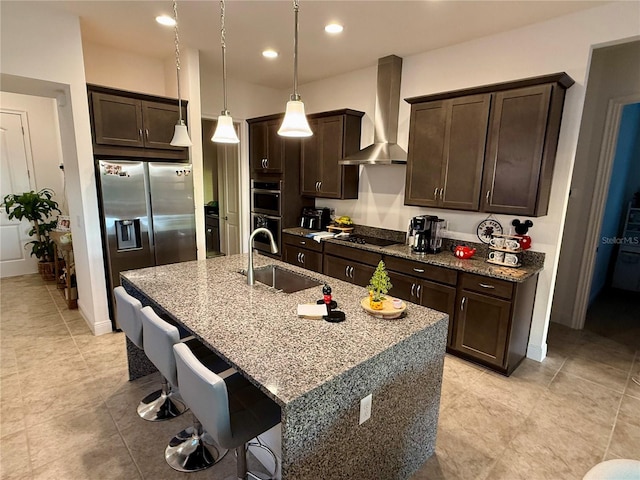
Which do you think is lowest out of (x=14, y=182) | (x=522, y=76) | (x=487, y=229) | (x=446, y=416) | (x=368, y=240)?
(x=446, y=416)

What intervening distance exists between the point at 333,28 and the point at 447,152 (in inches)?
59.1

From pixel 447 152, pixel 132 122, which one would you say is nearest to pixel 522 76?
pixel 447 152

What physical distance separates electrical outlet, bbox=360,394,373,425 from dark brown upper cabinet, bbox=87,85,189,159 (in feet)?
10.9

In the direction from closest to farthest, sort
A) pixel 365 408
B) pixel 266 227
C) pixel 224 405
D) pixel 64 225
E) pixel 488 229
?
1. pixel 224 405
2. pixel 365 408
3. pixel 488 229
4. pixel 64 225
5. pixel 266 227

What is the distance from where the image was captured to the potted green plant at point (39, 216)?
15.5 ft

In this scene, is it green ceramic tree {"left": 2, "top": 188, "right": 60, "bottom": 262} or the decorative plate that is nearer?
the decorative plate

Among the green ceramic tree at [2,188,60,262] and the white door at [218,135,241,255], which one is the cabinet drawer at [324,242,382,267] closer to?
the white door at [218,135,241,255]

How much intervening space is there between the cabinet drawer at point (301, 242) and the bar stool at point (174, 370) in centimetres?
225

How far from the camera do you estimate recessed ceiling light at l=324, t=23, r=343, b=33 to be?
9.70 ft

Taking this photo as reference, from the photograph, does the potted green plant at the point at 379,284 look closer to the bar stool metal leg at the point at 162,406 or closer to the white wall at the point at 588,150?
the bar stool metal leg at the point at 162,406

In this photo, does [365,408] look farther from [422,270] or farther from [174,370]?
[422,270]

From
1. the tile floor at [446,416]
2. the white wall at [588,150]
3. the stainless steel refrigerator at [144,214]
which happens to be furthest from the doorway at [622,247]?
the stainless steel refrigerator at [144,214]

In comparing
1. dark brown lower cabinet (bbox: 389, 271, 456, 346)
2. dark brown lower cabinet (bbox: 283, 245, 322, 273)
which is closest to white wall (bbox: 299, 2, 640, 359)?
dark brown lower cabinet (bbox: 389, 271, 456, 346)

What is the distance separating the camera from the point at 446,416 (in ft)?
7.83
